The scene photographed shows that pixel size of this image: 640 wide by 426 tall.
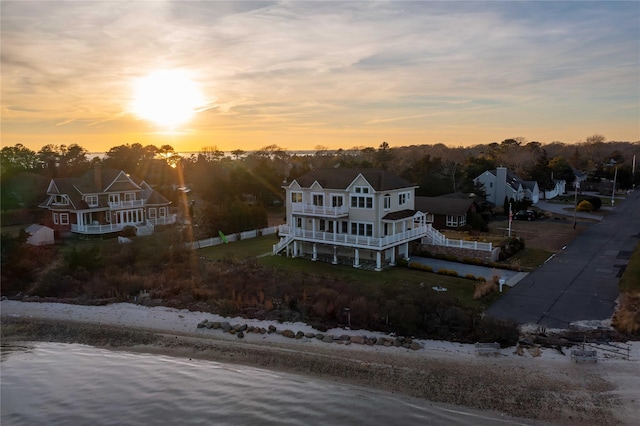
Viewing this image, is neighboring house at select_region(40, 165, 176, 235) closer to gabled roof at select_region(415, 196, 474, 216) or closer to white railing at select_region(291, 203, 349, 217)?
white railing at select_region(291, 203, 349, 217)

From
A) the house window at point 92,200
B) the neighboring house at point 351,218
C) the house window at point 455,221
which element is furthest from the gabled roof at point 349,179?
the house window at point 92,200

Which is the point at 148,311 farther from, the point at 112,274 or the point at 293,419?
the point at 293,419

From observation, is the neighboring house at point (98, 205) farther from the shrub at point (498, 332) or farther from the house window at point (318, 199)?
the shrub at point (498, 332)

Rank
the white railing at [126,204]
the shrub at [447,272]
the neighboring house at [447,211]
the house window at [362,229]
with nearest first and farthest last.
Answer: the shrub at [447,272], the house window at [362,229], the neighboring house at [447,211], the white railing at [126,204]

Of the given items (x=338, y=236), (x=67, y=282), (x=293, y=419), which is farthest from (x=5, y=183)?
(x=293, y=419)

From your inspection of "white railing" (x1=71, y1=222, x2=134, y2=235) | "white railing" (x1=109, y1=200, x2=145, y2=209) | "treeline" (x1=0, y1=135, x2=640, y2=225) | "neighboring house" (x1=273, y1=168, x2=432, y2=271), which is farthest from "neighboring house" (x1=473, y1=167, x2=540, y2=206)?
"white railing" (x1=71, y1=222, x2=134, y2=235)

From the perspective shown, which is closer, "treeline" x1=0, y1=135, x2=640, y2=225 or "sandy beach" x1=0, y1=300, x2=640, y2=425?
"sandy beach" x1=0, y1=300, x2=640, y2=425
